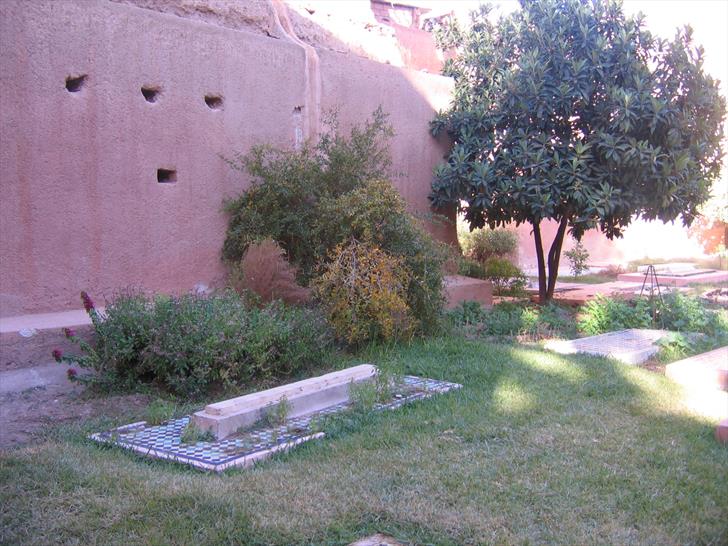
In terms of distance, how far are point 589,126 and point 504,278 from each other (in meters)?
3.39

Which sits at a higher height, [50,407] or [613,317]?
[613,317]

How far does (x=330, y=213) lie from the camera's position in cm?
790

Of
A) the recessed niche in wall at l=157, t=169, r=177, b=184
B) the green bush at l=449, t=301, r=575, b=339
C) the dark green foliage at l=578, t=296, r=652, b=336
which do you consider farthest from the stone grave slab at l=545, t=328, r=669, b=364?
the recessed niche in wall at l=157, t=169, r=177, b=184

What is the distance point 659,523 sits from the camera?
12.2ft

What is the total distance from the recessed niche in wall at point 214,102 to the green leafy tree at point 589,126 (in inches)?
143

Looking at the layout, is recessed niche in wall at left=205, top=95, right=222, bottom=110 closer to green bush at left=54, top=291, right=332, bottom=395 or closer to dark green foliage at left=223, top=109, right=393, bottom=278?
dark green foliage at left=223, top=109, right=393, bottom=278

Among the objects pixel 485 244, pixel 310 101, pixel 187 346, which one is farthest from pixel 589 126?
pixel 187 346

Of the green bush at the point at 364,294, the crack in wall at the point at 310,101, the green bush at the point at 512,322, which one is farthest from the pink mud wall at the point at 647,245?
the green bush at the point at 364,294

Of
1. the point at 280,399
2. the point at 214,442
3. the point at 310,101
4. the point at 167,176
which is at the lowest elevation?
the point at 214,442

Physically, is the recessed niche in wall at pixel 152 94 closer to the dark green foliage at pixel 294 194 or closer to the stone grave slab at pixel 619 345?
the dark green foliage at pixel 294 194

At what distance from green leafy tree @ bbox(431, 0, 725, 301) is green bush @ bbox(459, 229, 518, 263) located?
356 centimetres

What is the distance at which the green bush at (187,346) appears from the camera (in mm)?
5887

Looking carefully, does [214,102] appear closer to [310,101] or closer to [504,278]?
[310,101]

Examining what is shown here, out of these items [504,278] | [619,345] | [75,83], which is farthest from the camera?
[504,278]
